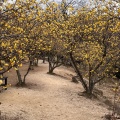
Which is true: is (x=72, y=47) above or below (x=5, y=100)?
above

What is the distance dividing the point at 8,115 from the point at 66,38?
6385 millimetres

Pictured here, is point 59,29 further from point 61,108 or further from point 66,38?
point 61,108

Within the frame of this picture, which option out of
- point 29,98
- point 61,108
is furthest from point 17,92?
point 61,108

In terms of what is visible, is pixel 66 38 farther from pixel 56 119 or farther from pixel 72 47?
pixel 56 119

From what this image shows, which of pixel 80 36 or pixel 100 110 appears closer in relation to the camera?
pixel 100 110

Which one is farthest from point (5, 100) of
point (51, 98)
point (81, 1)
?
point (81, 1)

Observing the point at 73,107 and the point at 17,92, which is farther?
the point at 17,92

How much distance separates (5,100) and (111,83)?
14.8 m

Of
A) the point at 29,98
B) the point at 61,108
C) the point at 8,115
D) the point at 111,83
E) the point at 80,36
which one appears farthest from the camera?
the point at 111,83

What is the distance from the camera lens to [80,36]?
555 inches

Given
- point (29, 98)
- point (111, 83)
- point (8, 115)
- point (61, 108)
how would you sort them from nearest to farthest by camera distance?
point (8, 115) → point (61, 108) → point (29, 98) → point (111, 83)

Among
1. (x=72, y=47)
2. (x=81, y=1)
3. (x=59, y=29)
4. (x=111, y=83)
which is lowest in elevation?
(x=111, y=83)

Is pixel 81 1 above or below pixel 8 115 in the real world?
above

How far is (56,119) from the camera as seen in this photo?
10102 mm
